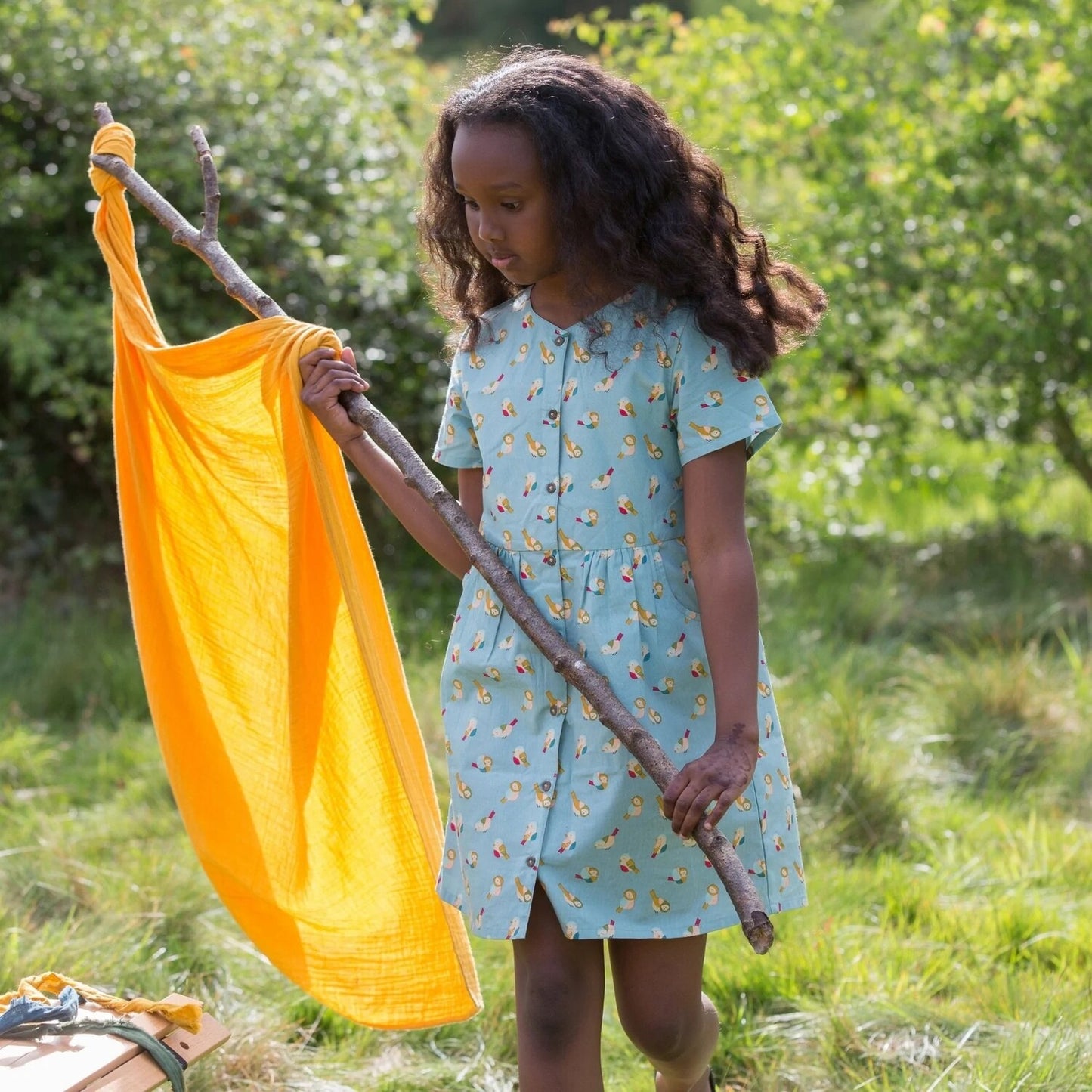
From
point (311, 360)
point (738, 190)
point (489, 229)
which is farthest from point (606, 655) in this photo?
point (738, 190)

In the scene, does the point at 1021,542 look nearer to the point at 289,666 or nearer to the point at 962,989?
the point at 962,989

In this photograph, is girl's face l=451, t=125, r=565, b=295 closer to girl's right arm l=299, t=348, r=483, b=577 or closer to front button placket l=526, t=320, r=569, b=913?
front button placket l=526, t=320, r=569, b=913

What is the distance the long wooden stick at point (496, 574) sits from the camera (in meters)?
2.07

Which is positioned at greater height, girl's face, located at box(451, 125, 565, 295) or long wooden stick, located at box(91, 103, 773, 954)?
girl's face, located at box(451, 125, 565, 295)

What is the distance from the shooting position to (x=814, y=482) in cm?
760

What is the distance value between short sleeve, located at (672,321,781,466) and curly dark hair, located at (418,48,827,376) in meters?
0.02

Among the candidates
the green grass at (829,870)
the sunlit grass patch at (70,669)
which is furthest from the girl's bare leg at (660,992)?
the sunlit grass patch at (70,669)

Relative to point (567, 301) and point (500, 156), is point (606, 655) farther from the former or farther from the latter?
point (500, 156)

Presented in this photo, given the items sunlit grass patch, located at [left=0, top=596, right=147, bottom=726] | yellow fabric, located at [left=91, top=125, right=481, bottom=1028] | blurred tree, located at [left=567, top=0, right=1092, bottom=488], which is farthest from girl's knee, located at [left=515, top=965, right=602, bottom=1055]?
blurred tree, located at [left=567, top=0, right=1092, bottom=488]

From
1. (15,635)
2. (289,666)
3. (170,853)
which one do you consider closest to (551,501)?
(289,666)

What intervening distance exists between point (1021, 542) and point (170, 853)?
166 inches

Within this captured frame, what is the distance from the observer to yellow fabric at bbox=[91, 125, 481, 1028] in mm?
2791

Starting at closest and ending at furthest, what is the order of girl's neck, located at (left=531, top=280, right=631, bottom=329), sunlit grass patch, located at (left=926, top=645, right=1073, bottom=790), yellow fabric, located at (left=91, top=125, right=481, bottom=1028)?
1. girl's neck, located at (left=531, top=280, right=631, bottom=329)
2. yellow fabric, located at (left=91, top=125, right=481, bottom=1028)
3. sunlit grass patch, located at (left=926, top=645, right=1073, bottom=790)

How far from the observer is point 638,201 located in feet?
7.71
